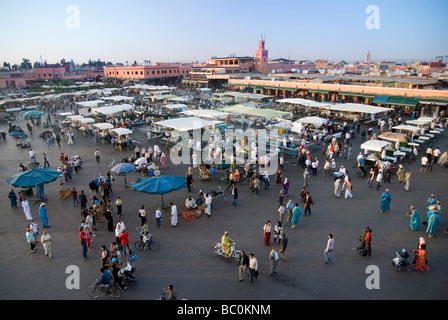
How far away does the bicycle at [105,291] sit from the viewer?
276 inches

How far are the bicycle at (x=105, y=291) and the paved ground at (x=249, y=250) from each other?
0.66 ft

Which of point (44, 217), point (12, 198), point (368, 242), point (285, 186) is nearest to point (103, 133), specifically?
point (12, 198)

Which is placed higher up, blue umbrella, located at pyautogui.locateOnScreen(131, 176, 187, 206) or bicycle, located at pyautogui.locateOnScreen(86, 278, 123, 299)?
blue umbrella, located at pyautogui.locateOnScreen(131, 176, 187, 206)

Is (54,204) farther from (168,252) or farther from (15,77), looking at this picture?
(15,77)

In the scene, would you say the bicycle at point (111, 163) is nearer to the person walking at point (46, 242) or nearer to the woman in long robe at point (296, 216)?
the person walking at point (46, 242)

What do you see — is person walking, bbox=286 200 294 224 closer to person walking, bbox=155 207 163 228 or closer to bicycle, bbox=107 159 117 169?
person walking, bbox=155 207 163 228

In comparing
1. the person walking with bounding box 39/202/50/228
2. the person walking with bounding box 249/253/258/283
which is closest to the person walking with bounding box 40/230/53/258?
the person walking with bounding box 39/202/50/228

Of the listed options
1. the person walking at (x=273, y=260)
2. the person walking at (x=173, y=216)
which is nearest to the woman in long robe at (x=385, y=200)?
the person walking at (x=273, y=260)

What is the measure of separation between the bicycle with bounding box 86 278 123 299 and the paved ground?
0.20 meters

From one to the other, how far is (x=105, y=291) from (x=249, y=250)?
4.08 m

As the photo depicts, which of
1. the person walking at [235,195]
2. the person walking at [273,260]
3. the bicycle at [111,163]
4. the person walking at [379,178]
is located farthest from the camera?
the bicycle at [111,163]

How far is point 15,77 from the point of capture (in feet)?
218

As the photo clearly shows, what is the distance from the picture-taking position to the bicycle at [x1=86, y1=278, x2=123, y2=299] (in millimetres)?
7004

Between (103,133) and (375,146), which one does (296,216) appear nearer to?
(375,146)
